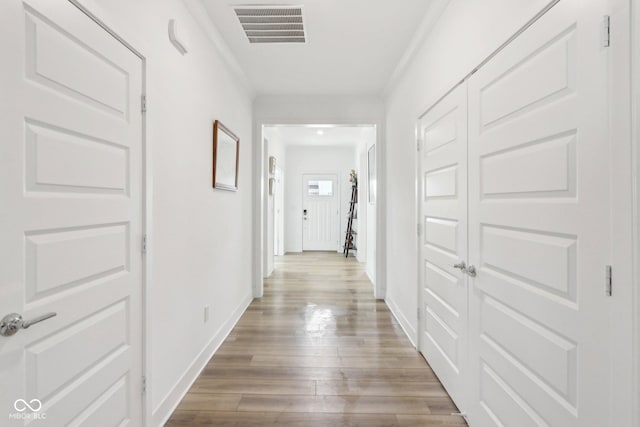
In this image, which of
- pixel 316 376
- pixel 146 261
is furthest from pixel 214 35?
pixel 316 376

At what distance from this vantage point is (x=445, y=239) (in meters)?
2.12

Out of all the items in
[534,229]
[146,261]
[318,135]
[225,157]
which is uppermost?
[318,135]

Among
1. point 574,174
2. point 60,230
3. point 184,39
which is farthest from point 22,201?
point 574,174

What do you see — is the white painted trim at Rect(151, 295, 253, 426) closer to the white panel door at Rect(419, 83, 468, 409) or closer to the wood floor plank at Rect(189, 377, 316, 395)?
the wood floor plank at Rect(189, 377, 316, 395)

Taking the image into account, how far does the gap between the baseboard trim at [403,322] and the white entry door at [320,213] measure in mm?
4218

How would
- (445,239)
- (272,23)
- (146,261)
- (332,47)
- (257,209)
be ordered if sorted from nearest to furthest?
1. (146,261)
2. (445,239)
3. (272,23)
4. (332,47)
5. (257,209)

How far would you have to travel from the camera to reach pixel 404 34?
265cm

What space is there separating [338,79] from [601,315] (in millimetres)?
3183

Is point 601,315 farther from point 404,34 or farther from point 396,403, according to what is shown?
point 404,34

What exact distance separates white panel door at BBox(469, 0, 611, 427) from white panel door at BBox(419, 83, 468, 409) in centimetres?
18

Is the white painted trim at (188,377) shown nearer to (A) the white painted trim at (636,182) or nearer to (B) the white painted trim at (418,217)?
(B) the white painted trim at (418,217)

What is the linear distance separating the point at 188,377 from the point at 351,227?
5.80m

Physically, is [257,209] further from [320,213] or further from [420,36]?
[320,213]

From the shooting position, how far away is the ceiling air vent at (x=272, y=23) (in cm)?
231
